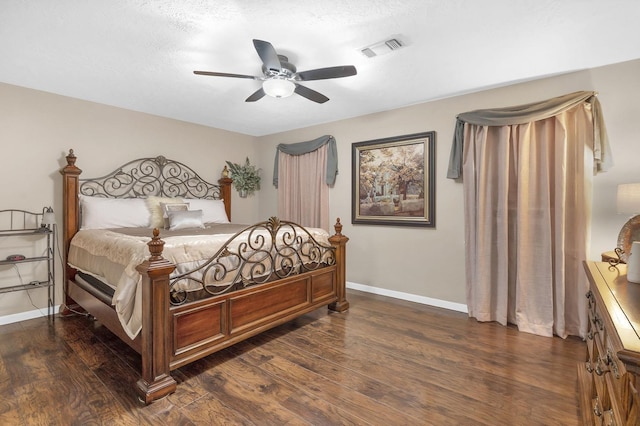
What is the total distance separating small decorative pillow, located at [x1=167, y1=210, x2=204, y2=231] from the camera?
3617mm

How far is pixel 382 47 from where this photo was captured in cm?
246

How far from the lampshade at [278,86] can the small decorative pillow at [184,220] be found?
1.83m

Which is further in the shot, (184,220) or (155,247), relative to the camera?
(184,220)

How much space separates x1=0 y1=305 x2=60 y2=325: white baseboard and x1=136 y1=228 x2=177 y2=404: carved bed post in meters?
2.29

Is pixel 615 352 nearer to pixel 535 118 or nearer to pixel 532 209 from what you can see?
pixel 532 209

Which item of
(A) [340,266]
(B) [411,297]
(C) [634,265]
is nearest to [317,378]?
(A) [340,266]

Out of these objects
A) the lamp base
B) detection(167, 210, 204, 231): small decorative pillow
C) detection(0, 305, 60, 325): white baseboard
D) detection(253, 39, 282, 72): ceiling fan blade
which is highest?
detection(253, 39, 282, 72): ceiling fan blade

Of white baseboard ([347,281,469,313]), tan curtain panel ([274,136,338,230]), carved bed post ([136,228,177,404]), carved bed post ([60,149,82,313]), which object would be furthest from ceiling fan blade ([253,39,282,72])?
white baseboard ([347,281,469,313])

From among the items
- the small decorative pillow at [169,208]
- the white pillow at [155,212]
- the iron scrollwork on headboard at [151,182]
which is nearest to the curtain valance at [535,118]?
the small decorative pillow at [169,208]

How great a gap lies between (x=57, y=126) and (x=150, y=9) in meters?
2.42

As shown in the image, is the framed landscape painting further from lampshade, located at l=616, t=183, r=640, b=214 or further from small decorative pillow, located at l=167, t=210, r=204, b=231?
small decorative pillow, located at l=167, t=210, r=204, b=231

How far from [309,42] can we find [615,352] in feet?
8.13

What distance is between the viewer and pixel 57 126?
3.51 m

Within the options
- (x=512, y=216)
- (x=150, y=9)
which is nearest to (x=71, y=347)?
(x=150, y=9)
